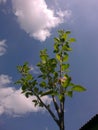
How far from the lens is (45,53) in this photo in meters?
11.2

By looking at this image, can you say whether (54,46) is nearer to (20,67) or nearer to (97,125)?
(20,67)

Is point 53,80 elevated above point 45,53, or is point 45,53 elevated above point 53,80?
point 45,53

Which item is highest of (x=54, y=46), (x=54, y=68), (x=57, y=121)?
(x=54, y=46)

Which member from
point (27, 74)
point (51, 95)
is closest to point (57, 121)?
point (51, 95)

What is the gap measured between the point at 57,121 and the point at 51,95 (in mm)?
913

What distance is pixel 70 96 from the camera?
9.43 metres

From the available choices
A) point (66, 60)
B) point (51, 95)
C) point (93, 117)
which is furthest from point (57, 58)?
point (93, 117)

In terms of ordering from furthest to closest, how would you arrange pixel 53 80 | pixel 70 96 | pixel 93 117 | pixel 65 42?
1. pixel 93 117
2. pixel 65 42
3. pixel 53 80
4. pixel 70 96

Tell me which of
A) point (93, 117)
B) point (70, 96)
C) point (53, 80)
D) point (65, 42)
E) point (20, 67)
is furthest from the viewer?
point (93, 117)

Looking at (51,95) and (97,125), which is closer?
(51,95)

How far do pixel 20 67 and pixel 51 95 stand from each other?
2930 millimetres

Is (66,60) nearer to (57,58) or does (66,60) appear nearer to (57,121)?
(57,58)

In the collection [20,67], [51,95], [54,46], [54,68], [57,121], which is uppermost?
[20,67]

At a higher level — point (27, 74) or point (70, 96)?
point (27, 74)
